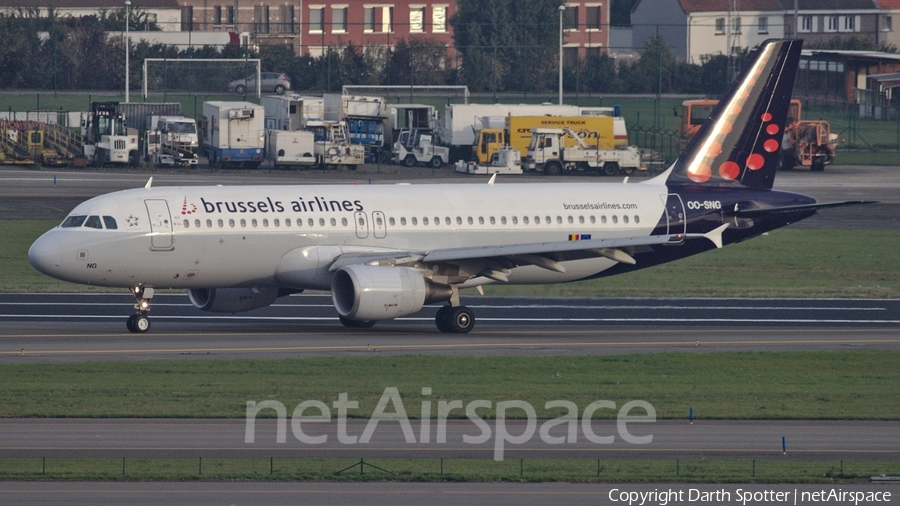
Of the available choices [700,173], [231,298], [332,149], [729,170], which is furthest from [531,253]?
[332,149]

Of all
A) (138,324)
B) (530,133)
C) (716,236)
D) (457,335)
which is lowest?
(457,335)

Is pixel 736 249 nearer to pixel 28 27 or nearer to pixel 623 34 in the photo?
pixel 28 27

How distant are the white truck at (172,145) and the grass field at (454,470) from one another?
67655mm

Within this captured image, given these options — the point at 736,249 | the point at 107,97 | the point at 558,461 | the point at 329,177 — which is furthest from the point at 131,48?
the point at 558,461

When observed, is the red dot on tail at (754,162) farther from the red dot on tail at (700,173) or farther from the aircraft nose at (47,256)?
the aircraft nose at (47,256)

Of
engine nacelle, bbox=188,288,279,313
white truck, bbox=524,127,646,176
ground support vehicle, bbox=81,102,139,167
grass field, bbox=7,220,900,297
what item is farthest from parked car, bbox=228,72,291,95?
engine nacelle, bbox=188,288,279,313

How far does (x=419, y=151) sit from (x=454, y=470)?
236 ft

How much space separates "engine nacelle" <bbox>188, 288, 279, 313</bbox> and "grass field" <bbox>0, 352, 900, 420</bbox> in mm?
6543

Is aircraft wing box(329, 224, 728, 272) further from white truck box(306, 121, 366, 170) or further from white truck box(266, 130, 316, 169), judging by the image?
white truck box(266, 130, 316, 169)

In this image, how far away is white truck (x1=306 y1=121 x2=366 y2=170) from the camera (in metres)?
87.6

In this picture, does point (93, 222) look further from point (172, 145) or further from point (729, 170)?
point (172, 145)

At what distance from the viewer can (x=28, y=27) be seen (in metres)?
126

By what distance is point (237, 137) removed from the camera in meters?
88.1

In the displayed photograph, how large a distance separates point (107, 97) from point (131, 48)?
7.29 metres
